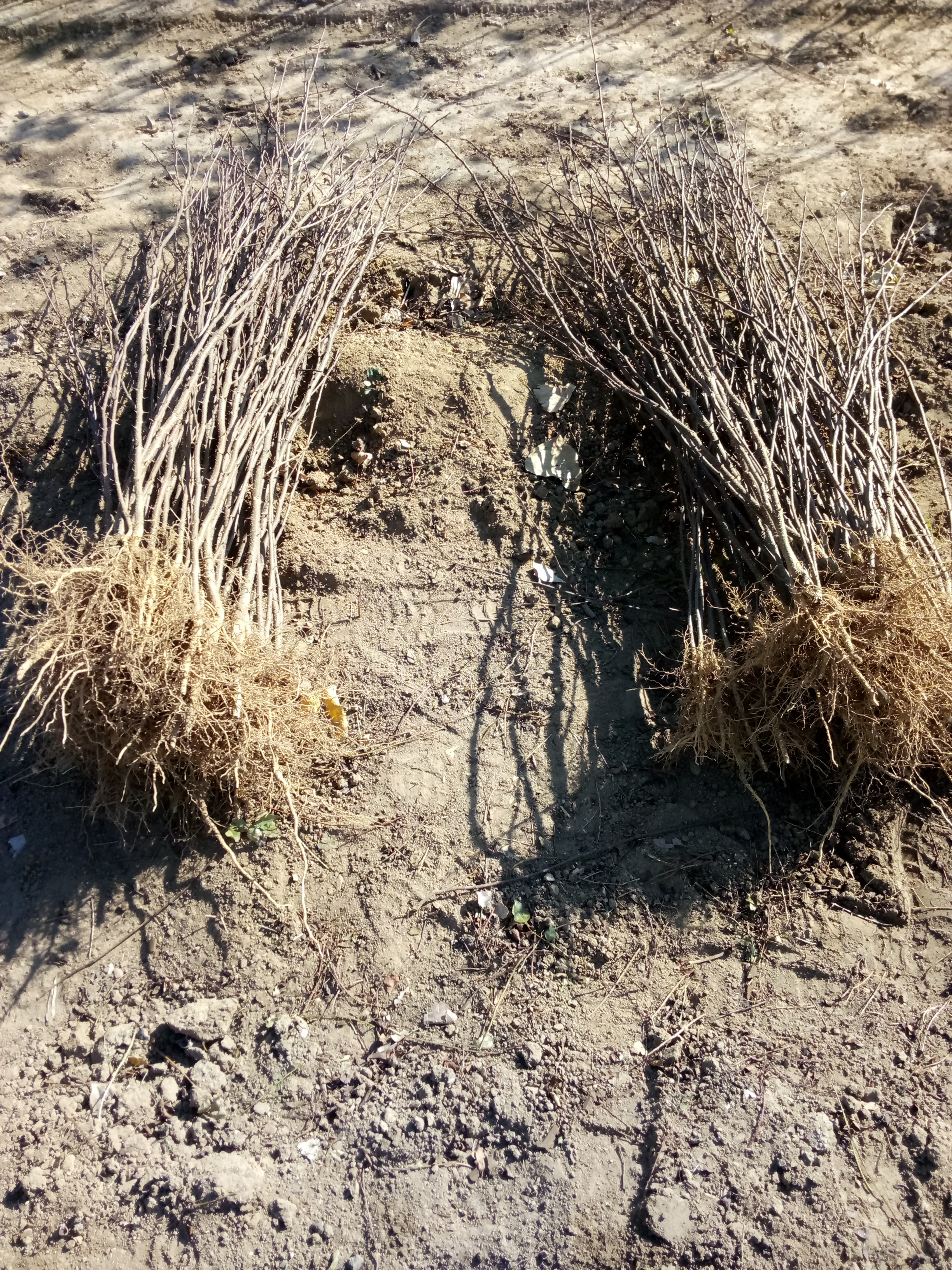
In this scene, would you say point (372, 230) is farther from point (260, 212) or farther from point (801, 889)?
point (801, 889)

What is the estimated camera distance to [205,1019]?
225 centimetres

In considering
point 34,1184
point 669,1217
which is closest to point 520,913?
point 669,1217

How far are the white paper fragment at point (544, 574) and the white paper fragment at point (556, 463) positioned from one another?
38 centimetres

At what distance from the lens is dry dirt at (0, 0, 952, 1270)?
6.56 ft

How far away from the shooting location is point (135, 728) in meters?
2.26

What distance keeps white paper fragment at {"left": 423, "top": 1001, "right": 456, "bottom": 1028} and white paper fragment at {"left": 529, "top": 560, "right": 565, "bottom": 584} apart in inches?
56.4

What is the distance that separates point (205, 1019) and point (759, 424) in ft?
8.55

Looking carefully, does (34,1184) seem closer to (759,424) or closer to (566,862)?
(566,862)

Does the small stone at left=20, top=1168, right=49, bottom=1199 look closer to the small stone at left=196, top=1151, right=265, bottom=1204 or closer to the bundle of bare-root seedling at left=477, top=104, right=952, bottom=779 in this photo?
the small stone at left=196, top=1151, right=265, bottom=1204

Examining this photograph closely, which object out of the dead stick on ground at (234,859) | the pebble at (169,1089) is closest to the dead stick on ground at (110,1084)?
the pebble at (169,1089)

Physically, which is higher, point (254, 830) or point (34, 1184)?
point (254, 830)

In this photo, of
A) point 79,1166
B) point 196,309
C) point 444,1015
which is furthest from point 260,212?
point 79,1166

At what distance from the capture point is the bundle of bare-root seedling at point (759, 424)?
7.73 feet

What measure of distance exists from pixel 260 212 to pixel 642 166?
6.17 feet
